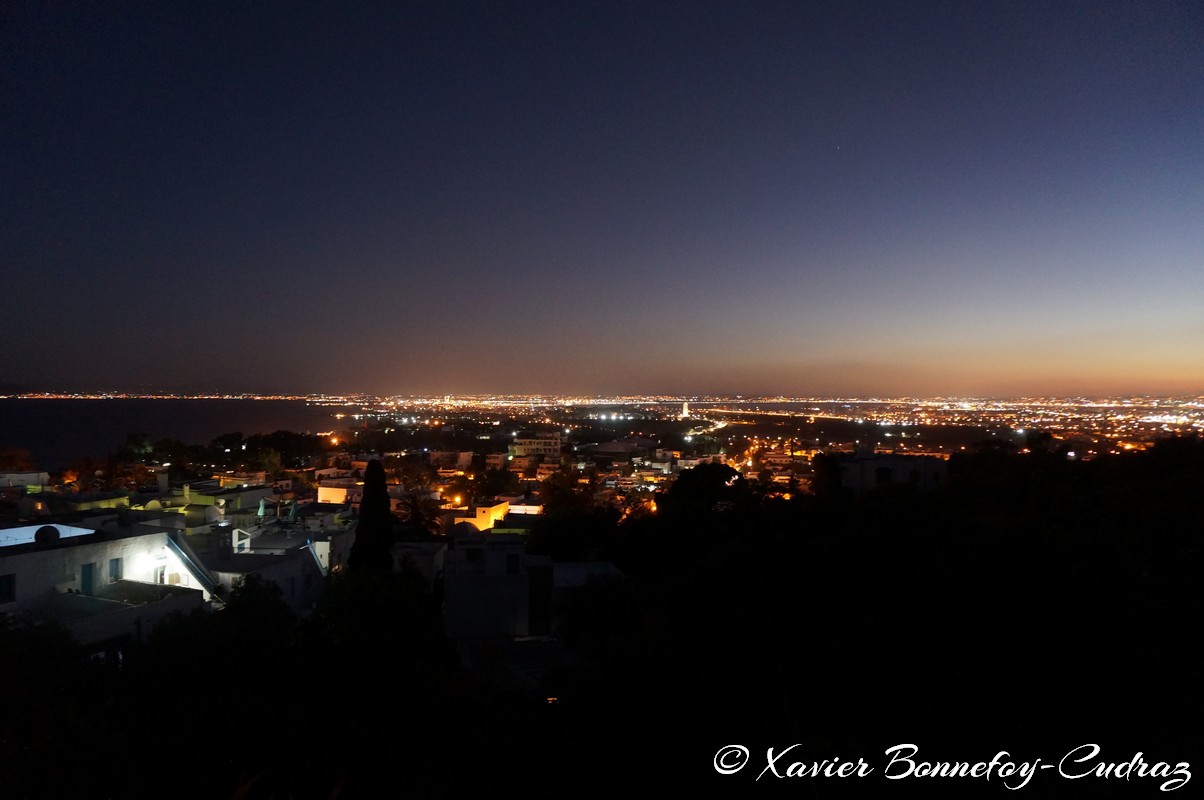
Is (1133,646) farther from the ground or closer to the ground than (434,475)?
farther from the ground

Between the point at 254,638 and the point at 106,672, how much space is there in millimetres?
1367

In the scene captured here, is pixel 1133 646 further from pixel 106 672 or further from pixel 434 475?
pixel 434 475

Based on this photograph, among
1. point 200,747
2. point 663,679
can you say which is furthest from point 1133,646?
point 200,747

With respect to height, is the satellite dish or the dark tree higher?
the satellite dish

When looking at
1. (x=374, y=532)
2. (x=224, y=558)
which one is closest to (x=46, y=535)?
(x=224, y=558)

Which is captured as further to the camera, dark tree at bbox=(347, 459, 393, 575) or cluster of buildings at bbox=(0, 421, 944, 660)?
dark tree at bbox=(347, 459, 393, 575)

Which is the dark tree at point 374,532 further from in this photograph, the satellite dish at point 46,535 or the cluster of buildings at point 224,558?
the satellite dish at point 46,535

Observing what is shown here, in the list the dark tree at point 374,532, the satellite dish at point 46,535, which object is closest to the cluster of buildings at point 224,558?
the satellite dish at point 46,535

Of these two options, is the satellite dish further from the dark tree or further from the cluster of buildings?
the dark tree

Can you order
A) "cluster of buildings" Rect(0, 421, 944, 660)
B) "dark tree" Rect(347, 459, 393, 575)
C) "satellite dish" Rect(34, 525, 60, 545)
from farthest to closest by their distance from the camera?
"dark tree" Rect(347, 459, 393, 575)
"satellite dish" Rect(34, 525, 60, 545)
"cluster of buildings" Rect(0, 421, 944, 660)

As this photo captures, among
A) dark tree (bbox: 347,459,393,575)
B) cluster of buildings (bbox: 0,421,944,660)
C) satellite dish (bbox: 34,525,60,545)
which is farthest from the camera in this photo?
dark tree (bbox: 347,459,393,575)

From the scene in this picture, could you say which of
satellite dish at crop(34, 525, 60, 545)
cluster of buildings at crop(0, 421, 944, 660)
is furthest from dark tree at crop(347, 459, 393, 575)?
satellite dish at crop(34, 525, 60, 545)

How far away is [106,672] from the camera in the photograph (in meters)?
6.32

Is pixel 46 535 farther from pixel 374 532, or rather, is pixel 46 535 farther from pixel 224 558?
pixel 374 532
